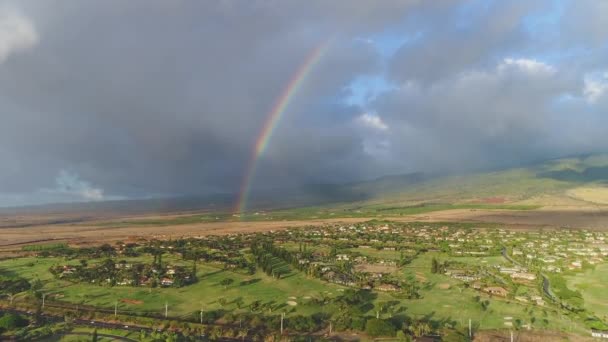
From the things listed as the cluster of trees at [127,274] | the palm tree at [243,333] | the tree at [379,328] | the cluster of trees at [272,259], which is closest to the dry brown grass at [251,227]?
the cluster of trees at [127,274]

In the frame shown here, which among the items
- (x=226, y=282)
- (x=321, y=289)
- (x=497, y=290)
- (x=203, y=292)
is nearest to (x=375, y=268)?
(x=321, y=289)

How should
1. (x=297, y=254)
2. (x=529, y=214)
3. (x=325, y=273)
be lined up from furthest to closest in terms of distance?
1. (x=529, y=214)
2. (x=297, y=254)
3. (x=325, y=273)

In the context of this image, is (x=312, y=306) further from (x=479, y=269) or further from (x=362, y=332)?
(x=479, y=269)

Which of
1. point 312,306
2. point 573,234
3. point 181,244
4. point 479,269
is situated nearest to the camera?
point 312,306

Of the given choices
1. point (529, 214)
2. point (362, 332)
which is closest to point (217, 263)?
point (362, 332)

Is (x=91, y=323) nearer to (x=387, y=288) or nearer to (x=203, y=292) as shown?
(x=203, y=292)

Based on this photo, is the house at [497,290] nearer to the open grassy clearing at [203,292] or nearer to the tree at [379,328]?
the open grassy clearing at [203,292]
